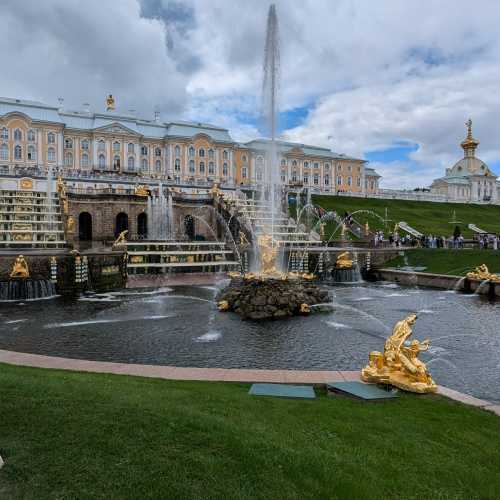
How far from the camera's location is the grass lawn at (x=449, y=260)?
3081cm

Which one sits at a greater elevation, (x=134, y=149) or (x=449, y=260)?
(x=134, y=149)

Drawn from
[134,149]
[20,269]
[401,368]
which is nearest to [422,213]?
[134,149]

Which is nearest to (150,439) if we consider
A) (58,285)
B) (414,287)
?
(58,285)

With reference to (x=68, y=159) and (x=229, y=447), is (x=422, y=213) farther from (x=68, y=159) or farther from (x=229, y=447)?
(x=229, y=447)

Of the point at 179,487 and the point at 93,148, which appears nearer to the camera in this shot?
the point at 179,487

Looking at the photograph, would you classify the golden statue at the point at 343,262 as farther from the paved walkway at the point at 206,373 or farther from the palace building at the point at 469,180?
the palace building at the point at 469,180

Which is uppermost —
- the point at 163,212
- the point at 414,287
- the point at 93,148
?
the point at 93,148

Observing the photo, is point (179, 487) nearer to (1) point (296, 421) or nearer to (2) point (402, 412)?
(1) point (296, 421)

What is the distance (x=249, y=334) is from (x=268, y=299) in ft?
11.2

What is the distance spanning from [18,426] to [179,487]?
241 cm

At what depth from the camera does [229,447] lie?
507cm

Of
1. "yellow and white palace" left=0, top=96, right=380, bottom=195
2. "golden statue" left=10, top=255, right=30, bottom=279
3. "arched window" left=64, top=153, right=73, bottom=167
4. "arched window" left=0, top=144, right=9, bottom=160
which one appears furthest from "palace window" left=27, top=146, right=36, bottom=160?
"golden statue" left=10, top=255, right=30, bottom=279

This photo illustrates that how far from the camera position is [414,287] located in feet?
96.4

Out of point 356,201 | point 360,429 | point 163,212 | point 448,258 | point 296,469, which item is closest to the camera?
point 296,469
